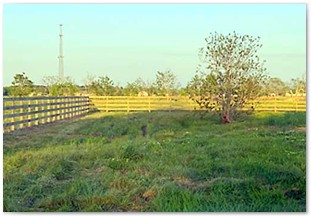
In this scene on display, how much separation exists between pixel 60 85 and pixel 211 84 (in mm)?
1359

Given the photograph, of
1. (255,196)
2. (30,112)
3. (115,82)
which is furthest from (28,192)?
(255,196)

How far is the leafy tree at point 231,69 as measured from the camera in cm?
425

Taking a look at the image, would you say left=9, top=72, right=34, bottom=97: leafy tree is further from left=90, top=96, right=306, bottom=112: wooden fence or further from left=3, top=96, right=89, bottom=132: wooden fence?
left=90, top=96, right=306, bottom=112: wooden fence

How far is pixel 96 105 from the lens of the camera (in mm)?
4465

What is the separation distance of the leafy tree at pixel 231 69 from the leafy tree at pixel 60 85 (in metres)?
1.16

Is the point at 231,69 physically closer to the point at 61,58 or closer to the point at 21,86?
the point at 61,58

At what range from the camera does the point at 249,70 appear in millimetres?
4516

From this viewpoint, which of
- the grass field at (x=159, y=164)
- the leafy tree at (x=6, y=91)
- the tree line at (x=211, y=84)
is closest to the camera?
the grass field at (x=159, y=164)

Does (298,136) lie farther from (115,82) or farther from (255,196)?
(115,82)

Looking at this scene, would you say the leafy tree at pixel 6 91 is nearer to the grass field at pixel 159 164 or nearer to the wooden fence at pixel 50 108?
the wooden fence at pixel 50 108

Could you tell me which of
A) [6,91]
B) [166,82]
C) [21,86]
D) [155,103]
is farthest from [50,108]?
[166,82]

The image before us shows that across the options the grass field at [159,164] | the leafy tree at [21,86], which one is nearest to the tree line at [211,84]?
the leafy tree at [21,86]

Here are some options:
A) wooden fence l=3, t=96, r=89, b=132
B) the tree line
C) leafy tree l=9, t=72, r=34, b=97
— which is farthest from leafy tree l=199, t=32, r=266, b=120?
leafy tree l=9, t=72, r=34, b=97

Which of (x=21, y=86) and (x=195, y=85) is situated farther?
(x=195, y=85)
